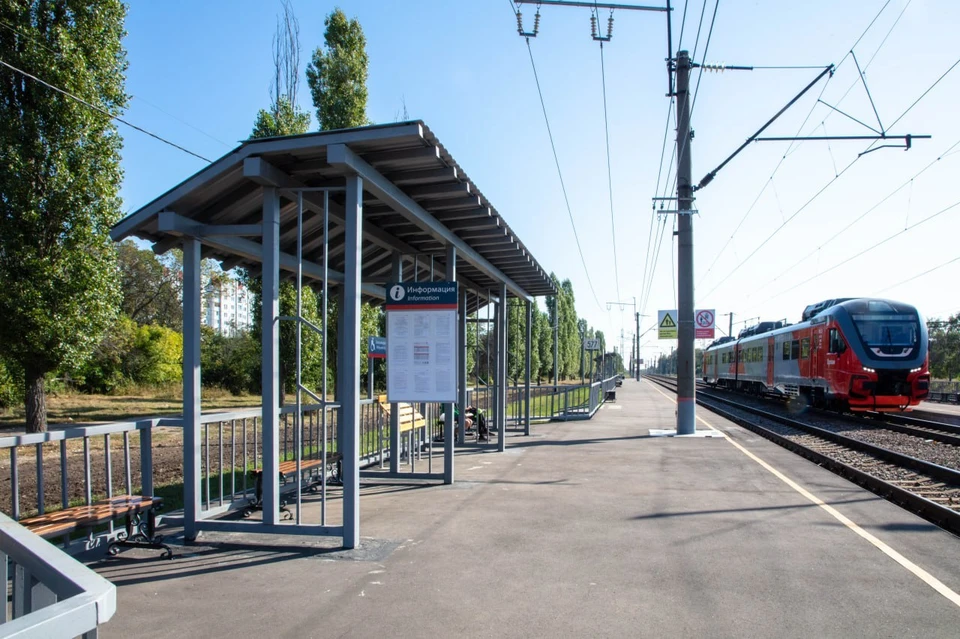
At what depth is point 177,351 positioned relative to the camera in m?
42.6

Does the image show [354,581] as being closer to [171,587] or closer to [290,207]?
[171,587]

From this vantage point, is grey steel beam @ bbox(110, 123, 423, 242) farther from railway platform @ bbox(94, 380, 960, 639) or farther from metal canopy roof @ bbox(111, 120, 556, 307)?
railway platform @ bbox(94, 380, 960, 639)

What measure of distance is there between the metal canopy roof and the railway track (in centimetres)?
597

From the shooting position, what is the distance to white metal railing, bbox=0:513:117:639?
5.61ft

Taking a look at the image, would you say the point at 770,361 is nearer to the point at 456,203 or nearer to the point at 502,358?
the point at 502,358

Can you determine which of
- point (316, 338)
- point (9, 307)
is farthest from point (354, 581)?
point (316, 338)

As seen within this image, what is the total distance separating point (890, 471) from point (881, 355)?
30.1 ft

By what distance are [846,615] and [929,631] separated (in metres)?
0.46

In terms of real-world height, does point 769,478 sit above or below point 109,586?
below

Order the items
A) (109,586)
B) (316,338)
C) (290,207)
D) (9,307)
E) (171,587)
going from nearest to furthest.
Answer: (109,586), (171,587), (290,207), (9,307), (316,338)

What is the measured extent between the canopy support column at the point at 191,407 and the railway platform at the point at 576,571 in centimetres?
33

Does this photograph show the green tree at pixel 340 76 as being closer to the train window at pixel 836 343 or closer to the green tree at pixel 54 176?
the green tree at pixel 54 176

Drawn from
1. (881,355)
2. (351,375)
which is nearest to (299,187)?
(351,375)

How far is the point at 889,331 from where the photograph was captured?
1934cm
